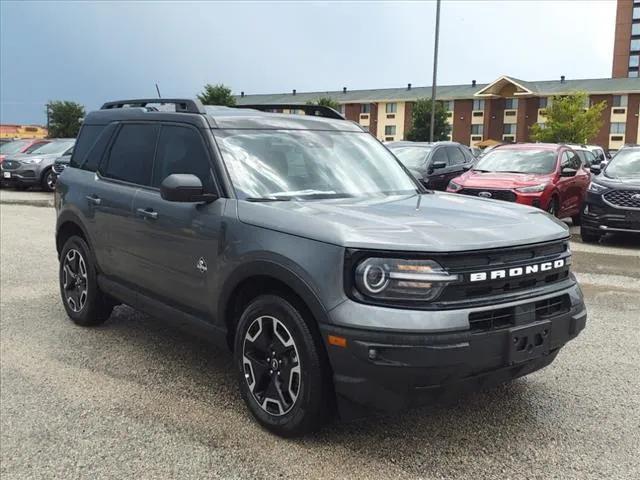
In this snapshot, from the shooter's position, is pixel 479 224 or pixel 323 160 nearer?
pixel 479 224

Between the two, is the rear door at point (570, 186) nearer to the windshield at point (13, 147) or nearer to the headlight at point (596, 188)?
the headlight at point (596, 188)

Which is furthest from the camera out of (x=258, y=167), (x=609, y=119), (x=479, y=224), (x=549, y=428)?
(x=609, y=119)

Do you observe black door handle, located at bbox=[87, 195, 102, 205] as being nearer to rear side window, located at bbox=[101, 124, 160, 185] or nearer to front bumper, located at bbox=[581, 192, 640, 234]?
rear side window, located at bbox=[101, 124, 160, 185]

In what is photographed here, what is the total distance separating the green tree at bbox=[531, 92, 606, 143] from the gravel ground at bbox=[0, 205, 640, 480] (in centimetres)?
5770

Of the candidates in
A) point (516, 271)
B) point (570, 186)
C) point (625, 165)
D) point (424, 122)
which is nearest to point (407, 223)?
point (516, 271)

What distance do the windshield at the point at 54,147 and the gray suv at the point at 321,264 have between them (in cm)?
1753

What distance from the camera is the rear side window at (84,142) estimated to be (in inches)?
221

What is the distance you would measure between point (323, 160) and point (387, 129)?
74.4m

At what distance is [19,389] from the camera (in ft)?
13.9

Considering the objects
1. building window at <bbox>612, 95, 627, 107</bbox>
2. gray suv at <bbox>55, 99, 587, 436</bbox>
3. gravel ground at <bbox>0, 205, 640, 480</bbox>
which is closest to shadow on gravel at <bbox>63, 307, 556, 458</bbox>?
gravel ground at <bbox>0, 205, 640, 480</bbox>

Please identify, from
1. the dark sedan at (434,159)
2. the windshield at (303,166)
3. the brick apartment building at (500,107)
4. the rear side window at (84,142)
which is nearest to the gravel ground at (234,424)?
the windshield at (303,166)

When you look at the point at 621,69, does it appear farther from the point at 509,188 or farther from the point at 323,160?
the point at 323,160

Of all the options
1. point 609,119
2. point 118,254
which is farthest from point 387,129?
point 118,254

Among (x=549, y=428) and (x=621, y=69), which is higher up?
(x=621, y=69)
